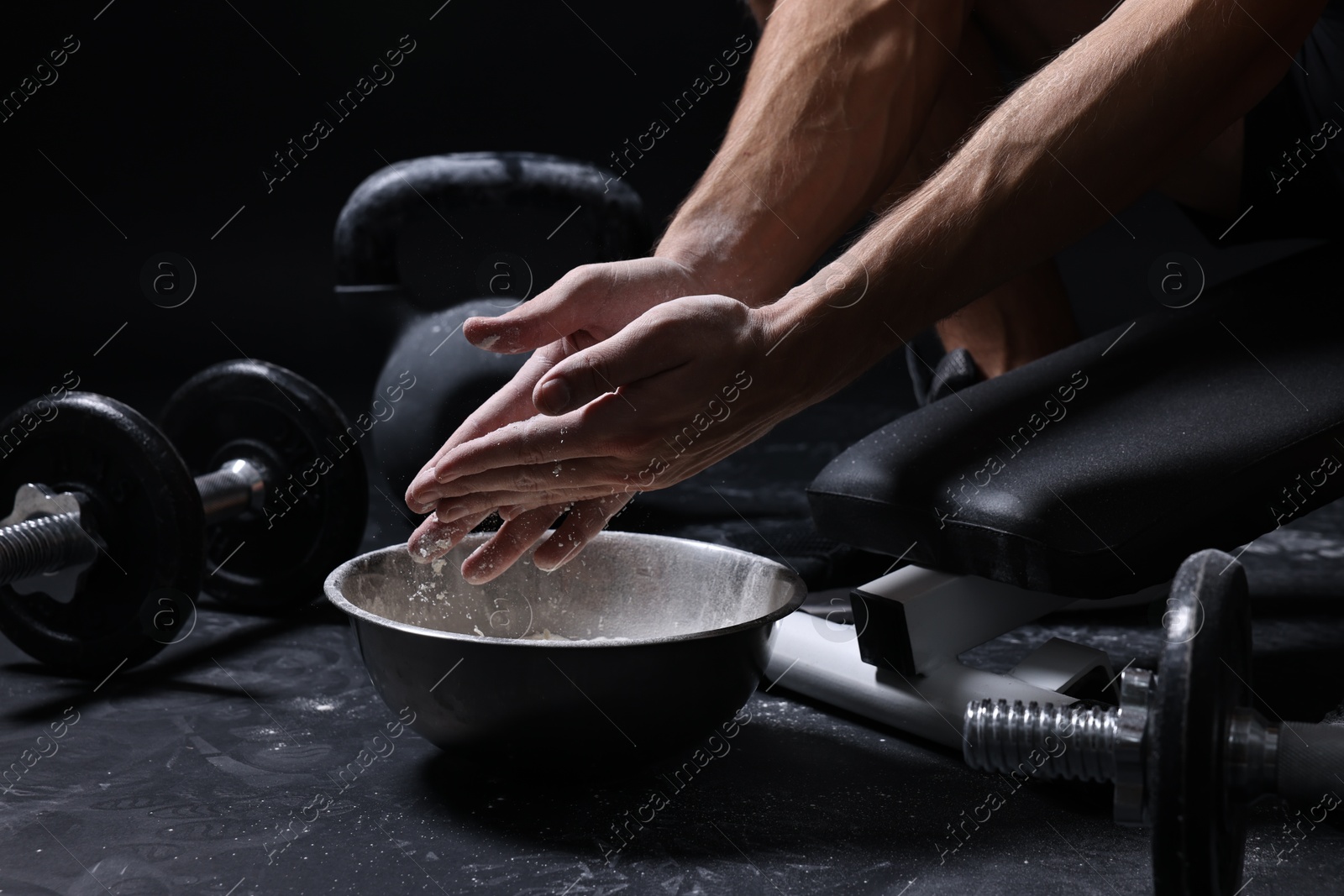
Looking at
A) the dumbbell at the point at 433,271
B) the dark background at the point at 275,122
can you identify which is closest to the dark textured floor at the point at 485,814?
the dumbbell at the point at 433,271

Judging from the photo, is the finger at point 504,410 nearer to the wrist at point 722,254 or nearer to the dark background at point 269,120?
the wrist at point 722,254

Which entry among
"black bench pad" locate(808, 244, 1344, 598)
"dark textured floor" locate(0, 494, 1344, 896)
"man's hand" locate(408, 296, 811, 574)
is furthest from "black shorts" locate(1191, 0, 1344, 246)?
"man's hand" locate(408, 296, 811, 574)

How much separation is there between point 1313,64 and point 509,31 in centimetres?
168

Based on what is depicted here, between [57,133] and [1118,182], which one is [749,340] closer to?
[1118,182]

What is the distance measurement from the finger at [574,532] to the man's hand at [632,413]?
0.25 ft

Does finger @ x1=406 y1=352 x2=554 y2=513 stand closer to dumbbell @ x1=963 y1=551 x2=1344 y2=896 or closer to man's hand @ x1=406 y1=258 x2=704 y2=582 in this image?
man's hand @ x1=406 y1=258 x2=704 y2=582

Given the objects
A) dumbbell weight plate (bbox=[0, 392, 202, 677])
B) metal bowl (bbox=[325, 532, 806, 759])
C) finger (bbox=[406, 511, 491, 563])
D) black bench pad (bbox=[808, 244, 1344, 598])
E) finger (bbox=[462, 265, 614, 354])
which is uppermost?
dumbbell weight plate (bbox=[0, 392, 202, 677])

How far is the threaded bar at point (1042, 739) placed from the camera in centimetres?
58

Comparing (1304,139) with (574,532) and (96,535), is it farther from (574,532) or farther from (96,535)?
(96,535)

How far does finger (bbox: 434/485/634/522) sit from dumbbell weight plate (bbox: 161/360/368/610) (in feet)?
1.38

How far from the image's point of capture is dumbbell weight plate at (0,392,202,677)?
39.0 inches

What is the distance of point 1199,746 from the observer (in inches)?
20.4

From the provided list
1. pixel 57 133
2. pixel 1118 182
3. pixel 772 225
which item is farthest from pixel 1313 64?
pixel 57 133

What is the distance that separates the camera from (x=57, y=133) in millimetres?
2291
